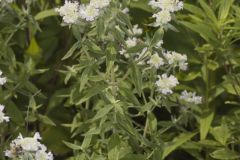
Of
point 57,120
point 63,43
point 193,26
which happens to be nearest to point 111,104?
point 193,26

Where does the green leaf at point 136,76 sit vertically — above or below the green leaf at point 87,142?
above

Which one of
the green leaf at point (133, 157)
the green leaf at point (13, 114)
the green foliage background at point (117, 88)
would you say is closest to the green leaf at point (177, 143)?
the green foliage background at point (117, 88)

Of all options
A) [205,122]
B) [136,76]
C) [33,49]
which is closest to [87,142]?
[136,76]

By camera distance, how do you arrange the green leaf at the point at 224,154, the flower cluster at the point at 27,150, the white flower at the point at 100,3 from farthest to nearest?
the green leaf at the point at 224,154 → the white flower at the point at 100,3 → the flower cluster at the point at 27,150

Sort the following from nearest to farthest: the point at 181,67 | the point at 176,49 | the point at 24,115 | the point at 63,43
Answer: the point at 181,67 → the point at 24,115 → the point at 176,49 → the point at 63,43

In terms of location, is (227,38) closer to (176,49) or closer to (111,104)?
(176,49)

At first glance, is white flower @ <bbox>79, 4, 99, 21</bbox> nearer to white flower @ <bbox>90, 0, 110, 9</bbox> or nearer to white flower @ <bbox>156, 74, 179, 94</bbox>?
white flower @ <bbox>90, 0, 110, 9</bbox>

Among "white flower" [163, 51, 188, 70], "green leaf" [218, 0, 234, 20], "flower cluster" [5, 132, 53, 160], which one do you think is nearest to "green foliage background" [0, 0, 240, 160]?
"green leaf" [218, 0, 234, 20]

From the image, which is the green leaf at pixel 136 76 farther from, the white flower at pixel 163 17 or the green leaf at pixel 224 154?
the green leaf at pixel 224 154
